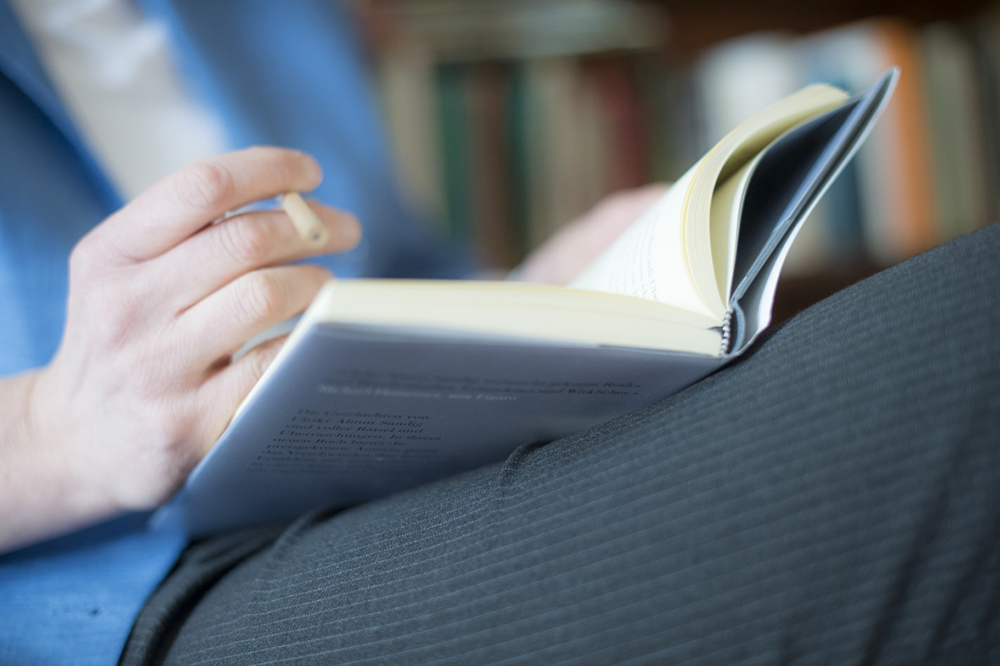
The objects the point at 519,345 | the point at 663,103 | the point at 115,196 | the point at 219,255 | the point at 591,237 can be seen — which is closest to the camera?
the point at 519,345

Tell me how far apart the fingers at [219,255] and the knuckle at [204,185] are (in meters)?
0.01

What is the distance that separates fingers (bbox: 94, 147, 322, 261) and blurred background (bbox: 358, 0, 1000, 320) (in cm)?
105

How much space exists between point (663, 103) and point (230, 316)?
1.40m

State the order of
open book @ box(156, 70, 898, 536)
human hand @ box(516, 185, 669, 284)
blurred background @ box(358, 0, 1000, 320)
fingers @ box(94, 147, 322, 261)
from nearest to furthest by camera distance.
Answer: open book @ box(156, 70, 898, 536) → fingers @ box(94, 147, 322, 261) → human hand @ box(516, 185, 669, 284) → blurred background @ box(358, 0, 1000, 320)

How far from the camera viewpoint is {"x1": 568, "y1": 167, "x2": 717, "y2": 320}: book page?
330mm

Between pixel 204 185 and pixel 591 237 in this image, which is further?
pixel 591 237

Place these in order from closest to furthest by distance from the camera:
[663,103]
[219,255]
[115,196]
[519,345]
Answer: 1. [519,345]
2. [219,255]
3. [115,196]
4. [663,103]

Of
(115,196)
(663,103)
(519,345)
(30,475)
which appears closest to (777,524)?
(519,345)

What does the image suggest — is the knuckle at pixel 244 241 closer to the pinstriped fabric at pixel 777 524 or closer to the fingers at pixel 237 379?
the fingers at pixel 237 379

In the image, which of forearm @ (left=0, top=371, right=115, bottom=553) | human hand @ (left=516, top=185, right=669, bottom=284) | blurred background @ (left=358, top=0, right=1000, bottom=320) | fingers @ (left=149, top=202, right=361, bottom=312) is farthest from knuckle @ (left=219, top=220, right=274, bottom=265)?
blurred background @ (left=358, top=0, right=1000, bottom=320)

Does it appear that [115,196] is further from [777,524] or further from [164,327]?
[777,524]

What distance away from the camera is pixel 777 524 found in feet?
0.90

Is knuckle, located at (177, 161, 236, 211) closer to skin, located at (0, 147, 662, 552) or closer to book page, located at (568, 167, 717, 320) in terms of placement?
skin, located at (0, 147, 662, 552)

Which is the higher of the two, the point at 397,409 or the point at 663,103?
the point at 663,103
